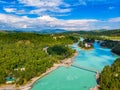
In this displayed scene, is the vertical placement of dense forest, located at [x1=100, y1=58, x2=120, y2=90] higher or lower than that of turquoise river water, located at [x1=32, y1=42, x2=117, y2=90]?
higher

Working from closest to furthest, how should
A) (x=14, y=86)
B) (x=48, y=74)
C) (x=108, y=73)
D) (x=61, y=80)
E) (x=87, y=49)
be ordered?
(x=14, y=86), (x=108, y=73), (x=61, y=80), (x=48, y=74), (x=87, y=49)

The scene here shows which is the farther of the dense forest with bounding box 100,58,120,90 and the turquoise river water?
the turquoise river water

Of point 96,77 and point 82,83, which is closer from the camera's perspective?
point 82,83

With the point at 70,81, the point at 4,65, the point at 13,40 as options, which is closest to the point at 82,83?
the point at 70,81

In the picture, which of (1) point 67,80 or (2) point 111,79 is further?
(1) point 67,80

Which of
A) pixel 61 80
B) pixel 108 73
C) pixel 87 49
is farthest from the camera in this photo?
pixel 87 49

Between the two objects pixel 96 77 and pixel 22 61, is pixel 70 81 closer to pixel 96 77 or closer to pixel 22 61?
pixel 96 77

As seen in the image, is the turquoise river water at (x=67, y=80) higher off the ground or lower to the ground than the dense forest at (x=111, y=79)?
lower

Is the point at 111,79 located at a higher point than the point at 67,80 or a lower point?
higher

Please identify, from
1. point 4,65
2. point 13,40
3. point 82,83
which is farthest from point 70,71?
point 13,40

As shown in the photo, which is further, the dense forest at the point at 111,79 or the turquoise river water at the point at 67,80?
the turquoise river water at the point at 67,80
